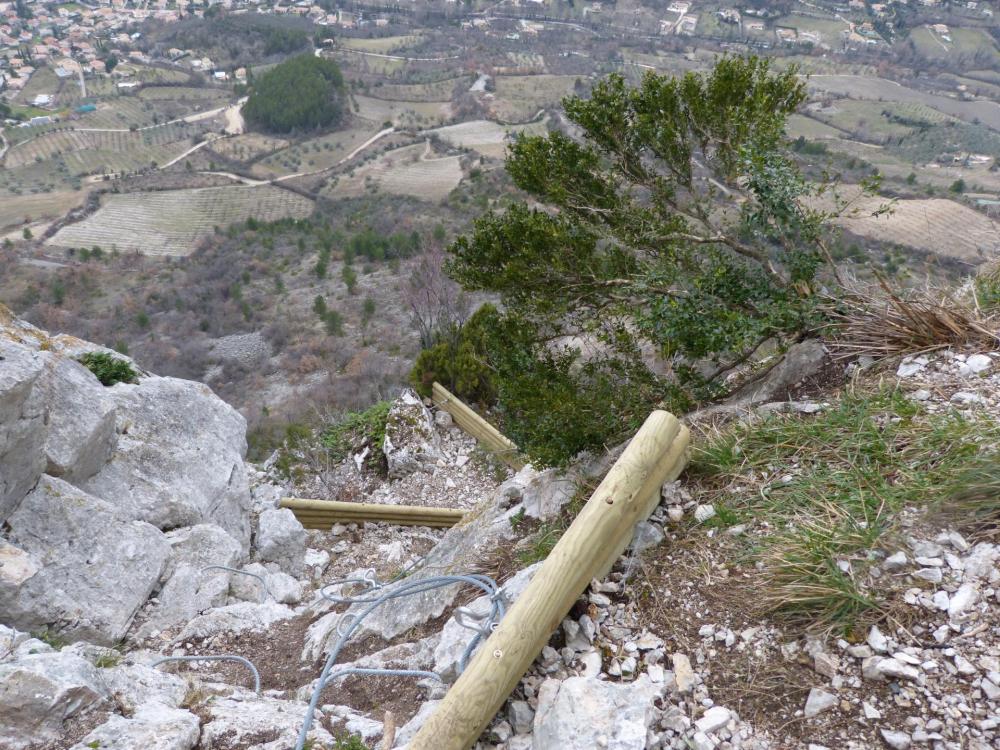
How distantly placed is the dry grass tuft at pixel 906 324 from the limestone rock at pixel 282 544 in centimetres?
610

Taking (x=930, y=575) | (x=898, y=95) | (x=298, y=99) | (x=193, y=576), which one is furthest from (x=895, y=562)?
(x=898, y=95)

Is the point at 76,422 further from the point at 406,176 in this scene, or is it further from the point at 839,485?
the point at 406,176

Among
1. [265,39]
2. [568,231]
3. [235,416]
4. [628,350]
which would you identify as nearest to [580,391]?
[628,350]

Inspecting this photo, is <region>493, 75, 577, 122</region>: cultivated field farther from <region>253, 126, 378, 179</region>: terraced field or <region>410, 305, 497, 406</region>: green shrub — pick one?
<region>410, 305, 497, 406</region>: green shrub

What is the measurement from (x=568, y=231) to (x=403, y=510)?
4.80 m

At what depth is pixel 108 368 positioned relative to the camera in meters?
7.39

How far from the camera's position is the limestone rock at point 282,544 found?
768cm

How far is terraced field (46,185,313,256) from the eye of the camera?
50.2 m

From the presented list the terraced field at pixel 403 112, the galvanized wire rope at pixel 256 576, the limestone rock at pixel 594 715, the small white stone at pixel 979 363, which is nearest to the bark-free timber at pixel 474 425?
the galvanized wire rope at pixel 256 576

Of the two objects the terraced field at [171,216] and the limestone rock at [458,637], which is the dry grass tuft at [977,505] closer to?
the limestone rock at [458,637]

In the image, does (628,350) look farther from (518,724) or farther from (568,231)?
(518,724)

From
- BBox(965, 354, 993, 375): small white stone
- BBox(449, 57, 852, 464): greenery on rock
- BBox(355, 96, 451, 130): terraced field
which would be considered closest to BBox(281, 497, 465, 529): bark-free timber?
BBox(449, 57, 852, 464): greenery on rock

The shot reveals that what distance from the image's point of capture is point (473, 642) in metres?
2.86

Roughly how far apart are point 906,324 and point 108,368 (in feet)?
24.9
